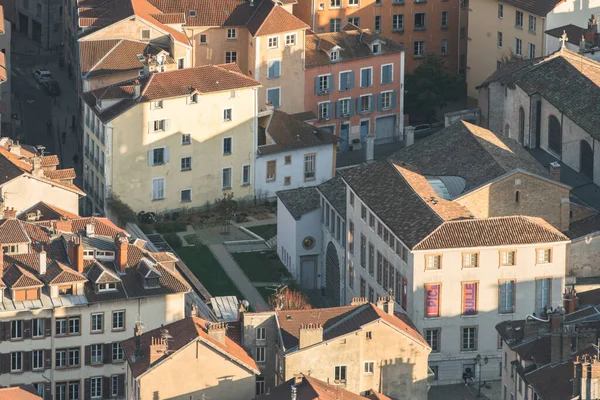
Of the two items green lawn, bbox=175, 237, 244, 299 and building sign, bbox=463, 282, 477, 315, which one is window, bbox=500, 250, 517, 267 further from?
green lawn, bbox=175, 237, 244, 299

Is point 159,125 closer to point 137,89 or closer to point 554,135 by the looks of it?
point 137,89

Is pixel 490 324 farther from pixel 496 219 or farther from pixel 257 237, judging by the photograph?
pixel 257 237

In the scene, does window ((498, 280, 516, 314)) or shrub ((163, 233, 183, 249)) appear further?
shrub ((163, 233, 183, 249))

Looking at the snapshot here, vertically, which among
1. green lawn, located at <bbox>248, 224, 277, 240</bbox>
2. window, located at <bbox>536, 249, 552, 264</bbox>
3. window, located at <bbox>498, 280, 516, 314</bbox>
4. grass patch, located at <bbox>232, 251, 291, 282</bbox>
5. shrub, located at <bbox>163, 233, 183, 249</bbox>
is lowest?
green lawn, located at <bbox>248, 224, 277, 240</bbox>

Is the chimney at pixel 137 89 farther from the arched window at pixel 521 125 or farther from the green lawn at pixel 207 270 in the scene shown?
the arched window at pixel 521 125

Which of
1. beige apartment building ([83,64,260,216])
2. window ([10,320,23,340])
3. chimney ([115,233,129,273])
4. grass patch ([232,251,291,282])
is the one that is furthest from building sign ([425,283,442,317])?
beige apartment building ([83,64,260,216])

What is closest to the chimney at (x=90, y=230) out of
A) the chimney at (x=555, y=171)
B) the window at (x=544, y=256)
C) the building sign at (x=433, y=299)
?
the building sign at (x=433, y=299)
